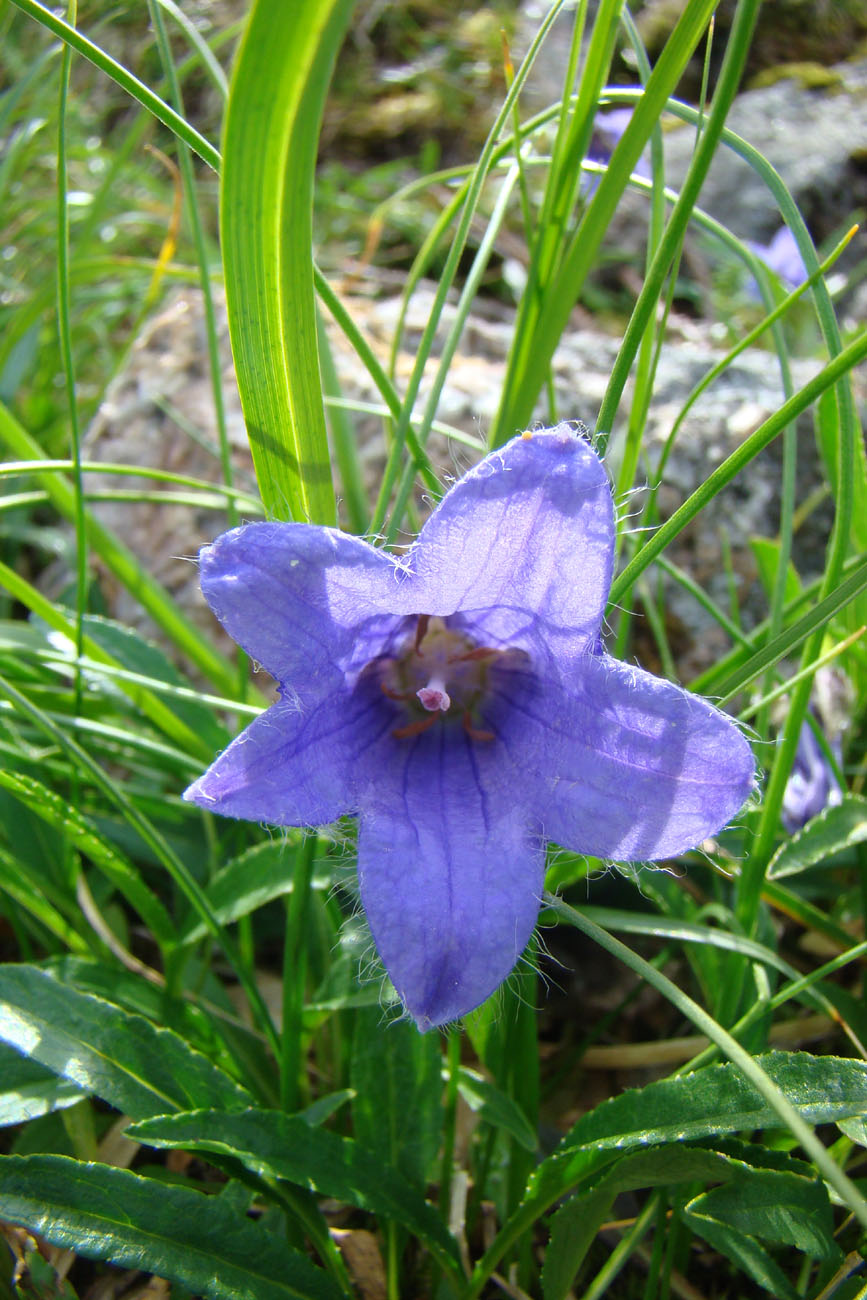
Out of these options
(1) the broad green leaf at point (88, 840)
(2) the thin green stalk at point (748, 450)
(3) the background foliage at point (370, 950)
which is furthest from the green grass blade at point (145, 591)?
(2) the thin green stalk at point (748, 450)

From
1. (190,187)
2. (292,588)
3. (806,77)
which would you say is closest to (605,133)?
(190,187)

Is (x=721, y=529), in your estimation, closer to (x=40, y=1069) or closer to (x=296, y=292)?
(x=296, y=292)

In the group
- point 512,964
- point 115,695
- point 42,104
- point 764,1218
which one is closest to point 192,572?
point 115,695

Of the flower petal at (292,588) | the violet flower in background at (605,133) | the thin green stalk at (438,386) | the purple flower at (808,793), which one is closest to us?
the flower petal at (292,588)

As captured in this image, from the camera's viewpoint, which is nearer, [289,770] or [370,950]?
[289,770]

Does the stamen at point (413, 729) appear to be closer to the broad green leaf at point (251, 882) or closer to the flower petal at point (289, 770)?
the flower petal at point (289, 770)

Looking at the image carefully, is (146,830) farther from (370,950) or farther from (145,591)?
(145,591)
